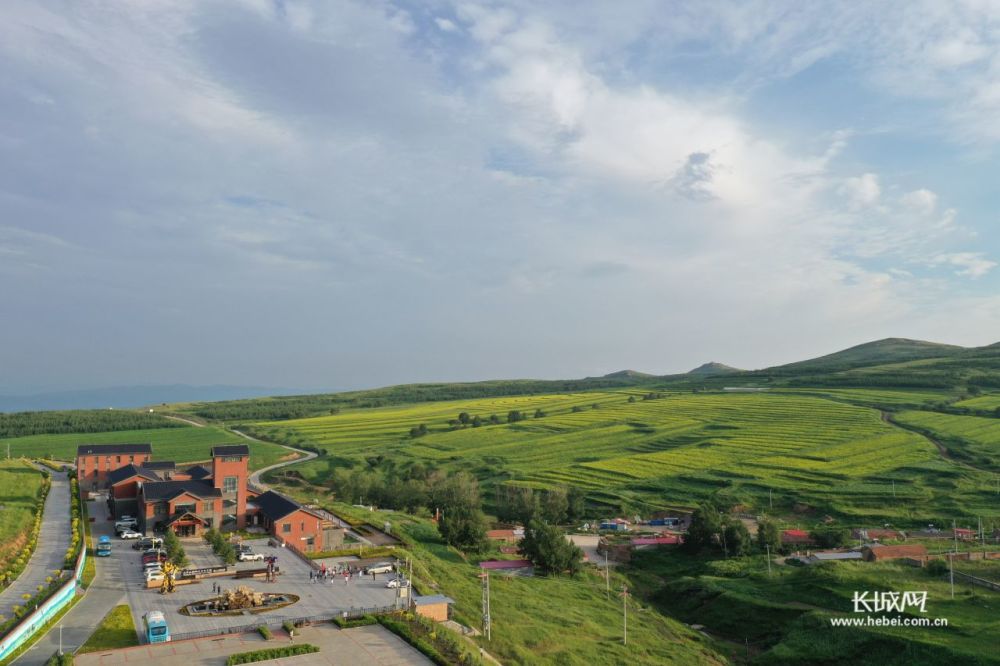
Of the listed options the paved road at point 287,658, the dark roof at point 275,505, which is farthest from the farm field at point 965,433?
the paved road at point 287,658

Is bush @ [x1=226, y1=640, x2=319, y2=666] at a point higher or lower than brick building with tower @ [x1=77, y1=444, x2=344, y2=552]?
lower

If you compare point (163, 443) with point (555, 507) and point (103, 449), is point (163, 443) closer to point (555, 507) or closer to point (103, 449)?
point (103, 449)

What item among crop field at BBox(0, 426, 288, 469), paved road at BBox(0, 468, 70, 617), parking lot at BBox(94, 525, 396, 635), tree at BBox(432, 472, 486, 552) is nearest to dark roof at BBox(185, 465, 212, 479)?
paved road at BBox(0, 468, 70, 617)

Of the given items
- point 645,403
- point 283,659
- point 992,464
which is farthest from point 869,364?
point 283,659

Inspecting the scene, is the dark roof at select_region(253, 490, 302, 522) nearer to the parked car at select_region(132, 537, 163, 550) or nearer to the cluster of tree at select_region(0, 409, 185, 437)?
the parked car at select_region(132, 537, 163, 550)

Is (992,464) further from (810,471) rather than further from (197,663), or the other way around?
(197,663)

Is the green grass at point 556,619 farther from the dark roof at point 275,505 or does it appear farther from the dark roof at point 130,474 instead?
the dark roof at point 130,474
